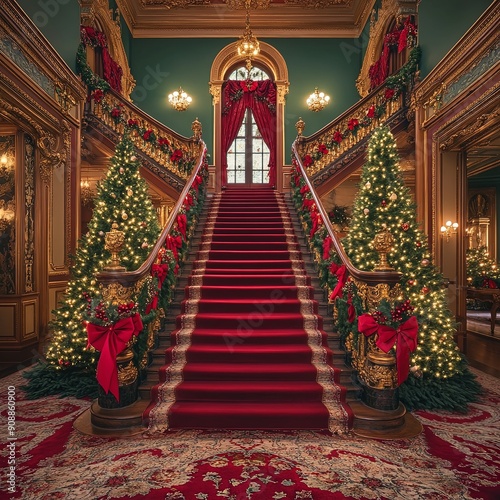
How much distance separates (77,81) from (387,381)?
6.89 metres

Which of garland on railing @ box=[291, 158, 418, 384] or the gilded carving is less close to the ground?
the gilded carving

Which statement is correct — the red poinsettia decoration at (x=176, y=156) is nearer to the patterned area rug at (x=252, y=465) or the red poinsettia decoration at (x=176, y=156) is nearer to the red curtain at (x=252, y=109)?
the red curtain at (x=252, y=109)

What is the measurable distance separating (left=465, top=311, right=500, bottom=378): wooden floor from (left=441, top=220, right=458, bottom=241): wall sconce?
71.9 inches

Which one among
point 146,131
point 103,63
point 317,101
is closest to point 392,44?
point 317,101

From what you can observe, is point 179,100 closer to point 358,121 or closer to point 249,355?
point 358,121

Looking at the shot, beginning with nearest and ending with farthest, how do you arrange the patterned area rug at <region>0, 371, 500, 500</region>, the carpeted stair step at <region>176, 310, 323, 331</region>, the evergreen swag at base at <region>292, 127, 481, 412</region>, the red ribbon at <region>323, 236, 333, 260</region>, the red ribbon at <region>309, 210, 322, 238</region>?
the patterned area rug at <region>0, 371, 500, 500</region> → the evergreen swag at base at <region>292, 127, 481, 412</region> → the carpeted stair step at <region>176, 310, 323, 331</region> → the red ribbon at <region>323, 236, 333, 260</region> → the red ribbon at <region>309, 210, 322, 238</region>

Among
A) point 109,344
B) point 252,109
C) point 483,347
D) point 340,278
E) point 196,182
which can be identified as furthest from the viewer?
point 252,109

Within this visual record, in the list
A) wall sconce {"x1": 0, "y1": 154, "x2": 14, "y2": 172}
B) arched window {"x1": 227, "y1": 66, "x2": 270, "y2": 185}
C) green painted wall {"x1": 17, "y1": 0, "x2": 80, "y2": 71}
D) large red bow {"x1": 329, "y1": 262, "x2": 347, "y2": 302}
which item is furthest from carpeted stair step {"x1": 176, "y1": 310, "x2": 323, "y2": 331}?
arched window {"x1": 227, "y1": 66, "x2": 270, "y2": 185}

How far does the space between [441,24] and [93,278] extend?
6.84 m

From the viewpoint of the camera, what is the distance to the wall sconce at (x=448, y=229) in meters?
6.61

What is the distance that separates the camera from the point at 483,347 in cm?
675

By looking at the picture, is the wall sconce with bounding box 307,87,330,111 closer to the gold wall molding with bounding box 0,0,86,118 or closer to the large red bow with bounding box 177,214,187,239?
the gold wall molding with bounding box 0,0,86,118

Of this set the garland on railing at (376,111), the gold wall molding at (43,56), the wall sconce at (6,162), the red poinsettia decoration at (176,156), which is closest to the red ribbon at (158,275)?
the wall sconce at (6,162)

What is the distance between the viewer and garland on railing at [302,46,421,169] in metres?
7.24
